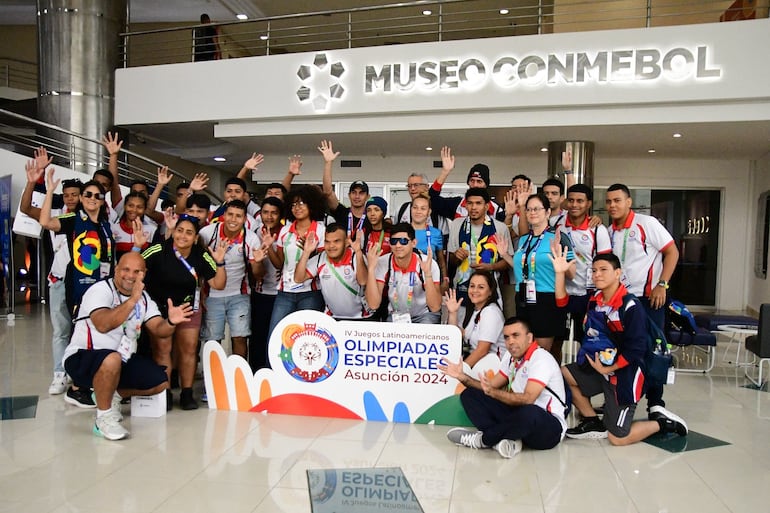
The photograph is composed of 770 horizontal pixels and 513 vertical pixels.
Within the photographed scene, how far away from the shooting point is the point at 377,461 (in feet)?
12.7

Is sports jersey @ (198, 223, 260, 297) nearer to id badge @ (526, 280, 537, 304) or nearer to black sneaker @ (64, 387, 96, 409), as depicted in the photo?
black sneaker @ (64, 387, 96, 409)

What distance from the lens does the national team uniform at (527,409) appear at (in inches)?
157

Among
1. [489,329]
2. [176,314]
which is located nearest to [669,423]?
[489,329]

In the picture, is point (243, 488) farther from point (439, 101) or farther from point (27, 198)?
point (439, 101)

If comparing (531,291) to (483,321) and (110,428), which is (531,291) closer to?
(483,321)

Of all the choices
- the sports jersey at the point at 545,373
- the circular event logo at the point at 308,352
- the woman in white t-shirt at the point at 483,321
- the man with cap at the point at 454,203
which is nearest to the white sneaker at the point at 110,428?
the circular event logo at the point at 308,352

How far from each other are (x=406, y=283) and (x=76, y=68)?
9057 millimetres

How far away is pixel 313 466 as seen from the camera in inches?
149

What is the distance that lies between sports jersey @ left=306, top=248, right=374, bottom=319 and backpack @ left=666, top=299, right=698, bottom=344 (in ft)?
9.17

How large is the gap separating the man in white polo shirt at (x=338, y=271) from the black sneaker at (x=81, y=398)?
1.73 m

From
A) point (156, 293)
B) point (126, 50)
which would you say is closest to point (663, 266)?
point (156, 293)

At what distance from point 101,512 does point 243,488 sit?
68 centimetres

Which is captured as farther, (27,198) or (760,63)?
(760,63)

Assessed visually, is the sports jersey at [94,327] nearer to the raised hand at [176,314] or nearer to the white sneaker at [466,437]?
the raised hand at [176,314]
